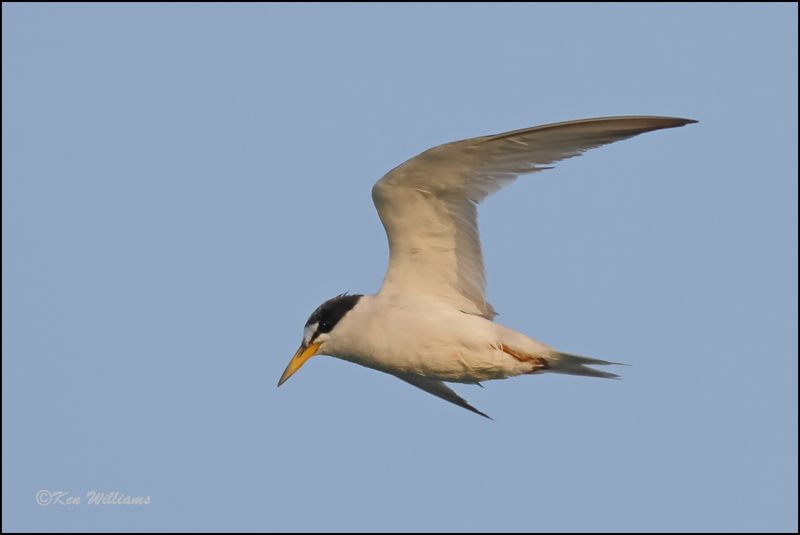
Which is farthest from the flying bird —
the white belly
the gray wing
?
the gray wing

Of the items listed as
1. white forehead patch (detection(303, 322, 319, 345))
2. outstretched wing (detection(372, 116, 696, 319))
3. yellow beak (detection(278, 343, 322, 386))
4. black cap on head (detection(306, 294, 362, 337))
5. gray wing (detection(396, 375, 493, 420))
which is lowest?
gray wing (detection(396, 375, 493, 420))

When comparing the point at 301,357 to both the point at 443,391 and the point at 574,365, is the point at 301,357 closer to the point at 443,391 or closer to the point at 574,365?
the point at 443,391

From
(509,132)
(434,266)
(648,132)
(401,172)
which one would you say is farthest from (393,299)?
(648,132)

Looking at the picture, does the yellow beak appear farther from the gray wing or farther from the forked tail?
the forked tail

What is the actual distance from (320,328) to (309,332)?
95 mm

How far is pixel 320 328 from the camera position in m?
8.24

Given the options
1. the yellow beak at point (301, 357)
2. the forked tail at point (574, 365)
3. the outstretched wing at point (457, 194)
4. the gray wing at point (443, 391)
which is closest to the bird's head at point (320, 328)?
the yellow beak at point (301, 357)

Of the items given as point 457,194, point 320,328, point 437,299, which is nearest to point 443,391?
point 437,299

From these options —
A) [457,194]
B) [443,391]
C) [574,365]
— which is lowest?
[443,391]

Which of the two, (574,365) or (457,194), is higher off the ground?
(457,194)

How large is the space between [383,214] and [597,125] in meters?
1.82

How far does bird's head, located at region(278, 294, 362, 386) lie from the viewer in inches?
323

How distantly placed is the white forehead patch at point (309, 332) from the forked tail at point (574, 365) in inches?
65.4

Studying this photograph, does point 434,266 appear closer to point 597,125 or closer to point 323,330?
point 323,330
